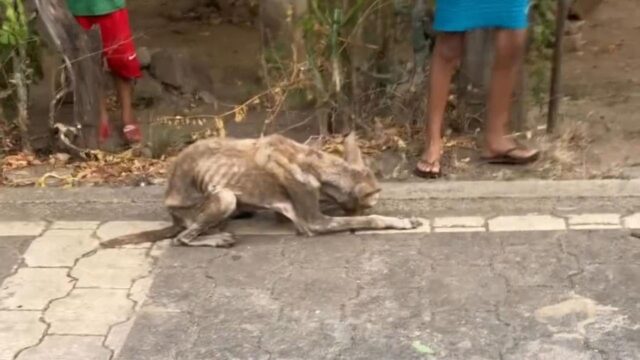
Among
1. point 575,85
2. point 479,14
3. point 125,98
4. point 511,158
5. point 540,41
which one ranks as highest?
point 479,14

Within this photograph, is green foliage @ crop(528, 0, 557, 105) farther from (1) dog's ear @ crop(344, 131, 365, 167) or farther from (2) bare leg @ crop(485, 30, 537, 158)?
(1) dog's ear @ crop(344, 131, 365, 167)

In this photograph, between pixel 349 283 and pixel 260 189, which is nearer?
pixel 349 283

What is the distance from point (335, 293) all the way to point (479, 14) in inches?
65.7

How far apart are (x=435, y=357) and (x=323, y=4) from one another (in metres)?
2.35

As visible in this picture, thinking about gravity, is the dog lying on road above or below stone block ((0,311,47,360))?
above

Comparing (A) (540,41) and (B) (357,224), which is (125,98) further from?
(A) (540,41)

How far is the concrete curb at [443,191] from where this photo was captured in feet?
16.7

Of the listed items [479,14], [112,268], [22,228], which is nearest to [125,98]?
[22,228]

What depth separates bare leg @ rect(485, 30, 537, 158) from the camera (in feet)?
17.2

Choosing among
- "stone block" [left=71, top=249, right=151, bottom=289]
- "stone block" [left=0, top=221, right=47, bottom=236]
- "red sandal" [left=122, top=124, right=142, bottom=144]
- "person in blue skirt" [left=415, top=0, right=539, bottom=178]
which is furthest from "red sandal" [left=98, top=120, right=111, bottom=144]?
"person in blue skirt" [left=415, top=0, right=539, bottom=178]

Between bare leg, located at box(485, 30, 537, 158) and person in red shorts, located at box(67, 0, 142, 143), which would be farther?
person in red shorts, located at box(67, 0, 142, 143)

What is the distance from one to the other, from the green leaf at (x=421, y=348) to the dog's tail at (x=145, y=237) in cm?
142

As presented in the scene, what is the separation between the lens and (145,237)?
4875 mm

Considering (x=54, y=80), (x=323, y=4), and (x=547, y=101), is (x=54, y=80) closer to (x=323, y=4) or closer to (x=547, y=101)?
(x=323, y=4)
